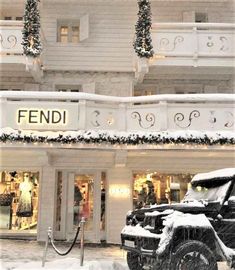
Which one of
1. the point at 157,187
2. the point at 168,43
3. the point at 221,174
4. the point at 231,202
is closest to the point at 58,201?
the point at 157,187

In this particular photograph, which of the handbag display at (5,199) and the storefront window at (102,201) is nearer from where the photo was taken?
the storefront window at (102,201)

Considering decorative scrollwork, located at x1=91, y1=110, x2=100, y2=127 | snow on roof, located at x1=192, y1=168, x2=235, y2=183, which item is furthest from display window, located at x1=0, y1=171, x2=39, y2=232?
snow on roof, located at x1=192, y1=168, x2=235, y2=183

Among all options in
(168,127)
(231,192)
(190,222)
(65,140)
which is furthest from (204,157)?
(190,222)

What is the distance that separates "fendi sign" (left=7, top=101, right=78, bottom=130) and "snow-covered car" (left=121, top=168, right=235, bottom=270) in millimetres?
4688

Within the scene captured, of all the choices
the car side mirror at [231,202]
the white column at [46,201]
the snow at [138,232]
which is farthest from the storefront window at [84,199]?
the car side mirror at [231,202]

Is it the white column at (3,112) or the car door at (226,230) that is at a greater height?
the white column at (3,112)

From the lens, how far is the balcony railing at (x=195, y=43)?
1597cm

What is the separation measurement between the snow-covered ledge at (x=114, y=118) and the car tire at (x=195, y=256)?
5.15 metres

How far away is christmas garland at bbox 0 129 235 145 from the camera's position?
41.7 ft

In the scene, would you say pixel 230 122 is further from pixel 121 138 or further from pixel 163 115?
pixel 121 138

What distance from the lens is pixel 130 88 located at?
57.0 ft

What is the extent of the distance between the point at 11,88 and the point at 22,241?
6.10 meters

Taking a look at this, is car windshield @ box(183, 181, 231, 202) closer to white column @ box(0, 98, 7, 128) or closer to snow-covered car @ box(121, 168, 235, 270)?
snow-covered car @ box(121, 168, 235, 270)

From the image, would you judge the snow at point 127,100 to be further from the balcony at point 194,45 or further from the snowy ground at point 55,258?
the snowy ground at point 55,258
